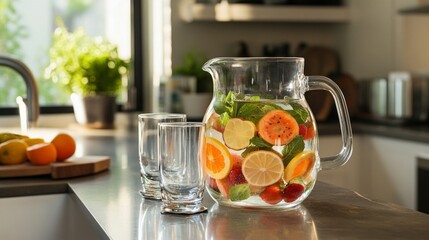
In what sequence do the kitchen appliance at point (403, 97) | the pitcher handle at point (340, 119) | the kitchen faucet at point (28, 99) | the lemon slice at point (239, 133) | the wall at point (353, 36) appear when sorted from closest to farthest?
1. the lemon slice at point (239, 133)
2. the pitcher handle at point (340, 119)
3. the kitchen faucet at point (28, 99)
4. the kitchen appliance at point (403, 97)
5. the wall at point (353, 36)

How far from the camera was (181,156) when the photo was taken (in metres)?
1.20

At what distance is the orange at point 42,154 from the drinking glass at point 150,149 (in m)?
0.39

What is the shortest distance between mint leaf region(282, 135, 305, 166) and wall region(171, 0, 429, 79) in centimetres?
219

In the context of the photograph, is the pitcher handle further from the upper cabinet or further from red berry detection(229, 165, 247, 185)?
the upper cabinet

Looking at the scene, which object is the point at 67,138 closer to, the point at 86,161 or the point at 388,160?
the point at 86,161

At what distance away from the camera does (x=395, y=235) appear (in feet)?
3.51

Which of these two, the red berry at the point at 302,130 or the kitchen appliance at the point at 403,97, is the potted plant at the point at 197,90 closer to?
the kitchen appliance at the point at 403,97

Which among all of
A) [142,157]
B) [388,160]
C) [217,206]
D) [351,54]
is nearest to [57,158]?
[142,157]

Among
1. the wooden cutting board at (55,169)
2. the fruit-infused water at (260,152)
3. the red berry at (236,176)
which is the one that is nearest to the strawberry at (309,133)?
the fruit-infused water at (260,152)

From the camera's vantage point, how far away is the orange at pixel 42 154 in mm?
1689

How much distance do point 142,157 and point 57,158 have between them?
0.43m

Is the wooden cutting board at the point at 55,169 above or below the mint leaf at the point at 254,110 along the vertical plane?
below

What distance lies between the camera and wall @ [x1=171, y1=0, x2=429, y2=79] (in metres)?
3.42

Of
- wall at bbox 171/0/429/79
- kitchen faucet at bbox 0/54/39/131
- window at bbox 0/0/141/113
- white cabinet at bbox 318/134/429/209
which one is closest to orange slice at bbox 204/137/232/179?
kitchen faucet at bbox 0/54/39/131
